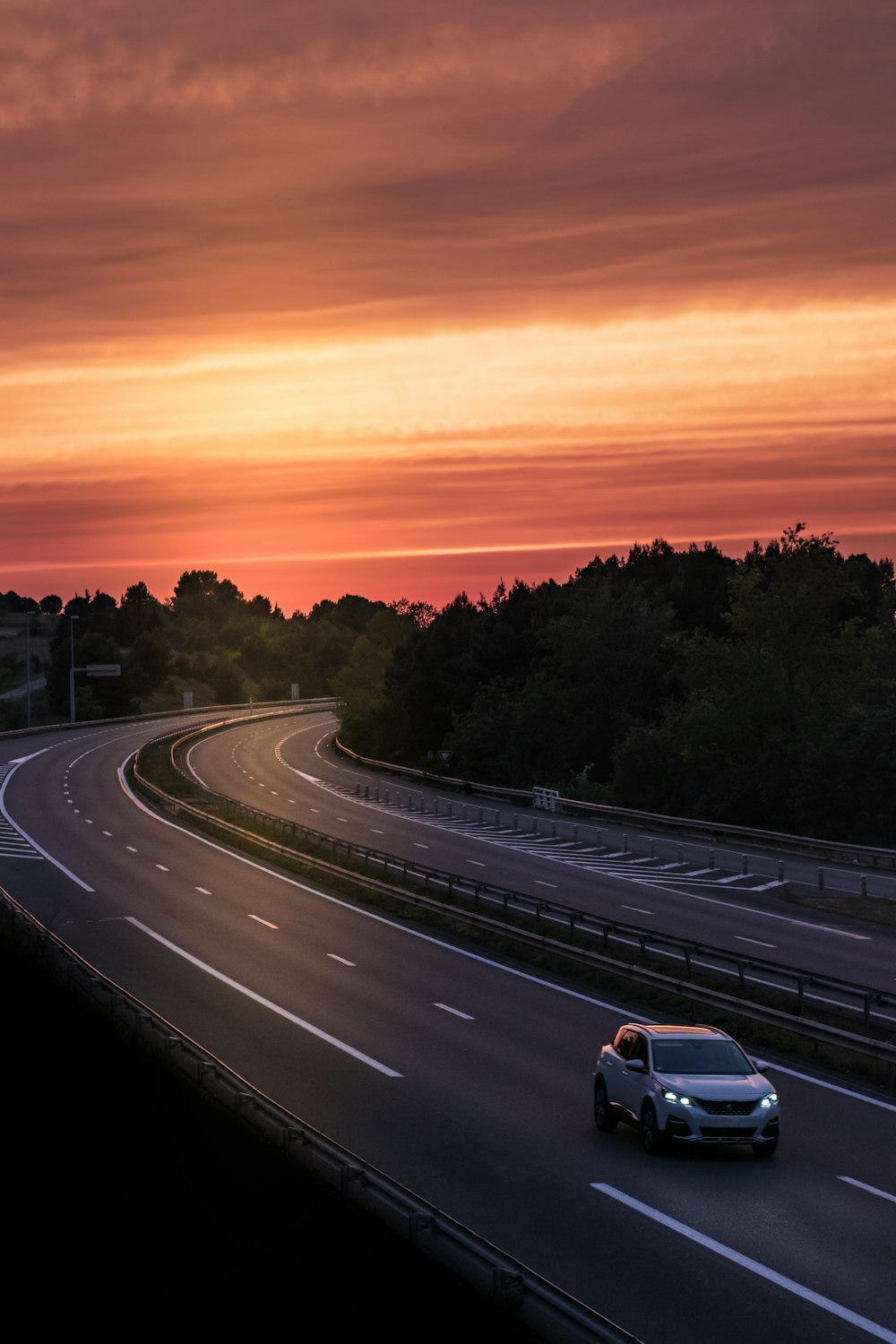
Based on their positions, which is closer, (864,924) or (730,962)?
(730,962)

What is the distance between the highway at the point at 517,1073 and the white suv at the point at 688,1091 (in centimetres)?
42

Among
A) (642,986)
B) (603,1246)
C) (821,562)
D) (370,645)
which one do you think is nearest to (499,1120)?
(603,1246)

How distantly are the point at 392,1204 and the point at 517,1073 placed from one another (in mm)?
9071

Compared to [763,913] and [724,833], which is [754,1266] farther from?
[724,833]

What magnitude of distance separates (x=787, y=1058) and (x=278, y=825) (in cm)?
3670

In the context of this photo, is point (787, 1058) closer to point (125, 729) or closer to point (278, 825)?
point (278, 825)

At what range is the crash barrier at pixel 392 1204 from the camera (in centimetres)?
1156

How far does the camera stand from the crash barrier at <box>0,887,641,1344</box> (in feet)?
37.9

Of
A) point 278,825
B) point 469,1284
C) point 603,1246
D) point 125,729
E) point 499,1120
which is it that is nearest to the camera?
point 469,1284

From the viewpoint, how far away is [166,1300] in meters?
13.9

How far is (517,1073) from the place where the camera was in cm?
2302

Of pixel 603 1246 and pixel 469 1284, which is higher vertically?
pixel 469 1284

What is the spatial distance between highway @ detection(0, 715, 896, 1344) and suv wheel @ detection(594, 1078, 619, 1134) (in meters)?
0.15

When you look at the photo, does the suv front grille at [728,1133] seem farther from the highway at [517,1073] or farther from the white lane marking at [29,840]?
the white lane marking at [29,840]
